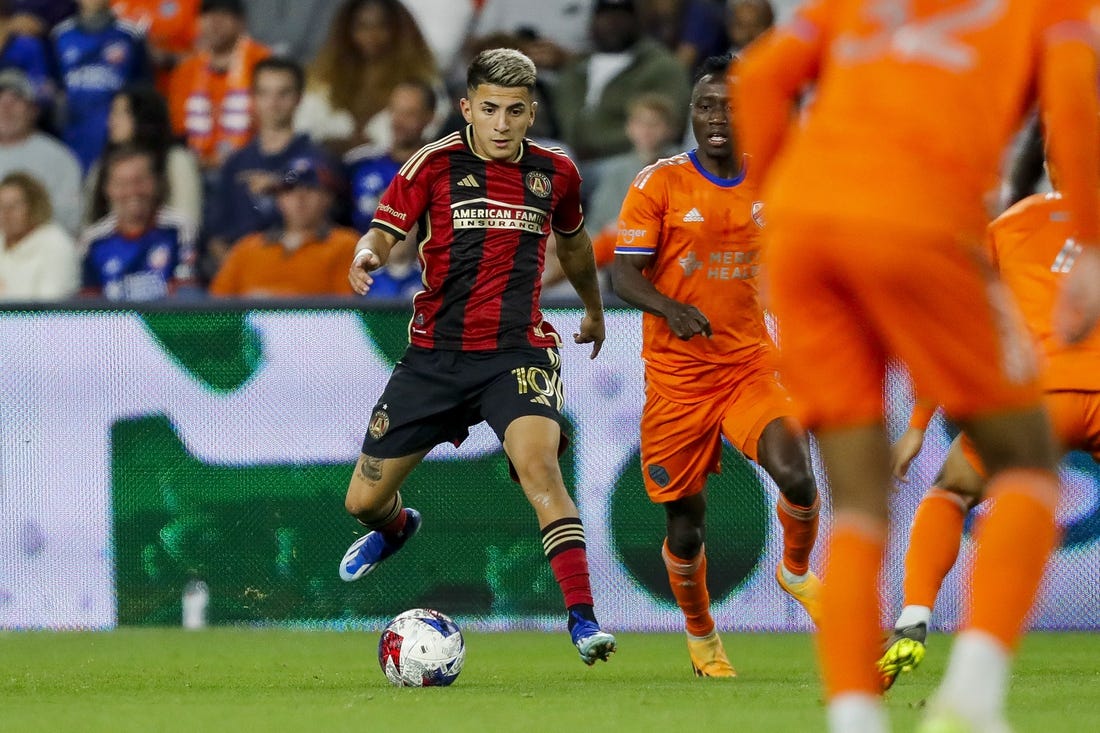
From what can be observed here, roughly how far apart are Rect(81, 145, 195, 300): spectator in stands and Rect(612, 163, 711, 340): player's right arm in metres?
4.43

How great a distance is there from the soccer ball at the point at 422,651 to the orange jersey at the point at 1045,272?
2332mm

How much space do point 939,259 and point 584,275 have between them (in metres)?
4.28

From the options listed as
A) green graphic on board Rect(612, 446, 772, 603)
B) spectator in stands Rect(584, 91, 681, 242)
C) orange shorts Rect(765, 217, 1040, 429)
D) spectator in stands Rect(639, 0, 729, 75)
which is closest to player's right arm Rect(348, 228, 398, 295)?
green graphic on board Rect(612, 446, 772, 603)

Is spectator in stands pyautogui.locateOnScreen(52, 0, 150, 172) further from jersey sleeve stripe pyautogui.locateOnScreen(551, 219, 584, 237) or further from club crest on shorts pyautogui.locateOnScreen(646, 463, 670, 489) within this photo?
club crest on shorts pyautogui.locateOnScreen(646, 463, 670, 489)

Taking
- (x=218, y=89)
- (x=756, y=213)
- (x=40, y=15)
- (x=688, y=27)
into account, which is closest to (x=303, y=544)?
(x=756, y=213)

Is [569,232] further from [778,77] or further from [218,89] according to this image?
[218,89]

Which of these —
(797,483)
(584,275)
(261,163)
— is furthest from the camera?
(261,163)

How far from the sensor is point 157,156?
466 inches

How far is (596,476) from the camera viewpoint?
938cm

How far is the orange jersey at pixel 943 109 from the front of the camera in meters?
3.49

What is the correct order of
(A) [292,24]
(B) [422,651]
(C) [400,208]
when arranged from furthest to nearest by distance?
(A) [292,24] → (C) [400,208] → (B) [422,651]

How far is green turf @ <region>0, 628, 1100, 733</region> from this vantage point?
5.39 metres

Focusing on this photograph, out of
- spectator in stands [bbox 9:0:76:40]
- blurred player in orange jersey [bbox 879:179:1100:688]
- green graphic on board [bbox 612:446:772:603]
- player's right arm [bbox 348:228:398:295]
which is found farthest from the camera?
spectator in stands [bbox 9:0:76:40]

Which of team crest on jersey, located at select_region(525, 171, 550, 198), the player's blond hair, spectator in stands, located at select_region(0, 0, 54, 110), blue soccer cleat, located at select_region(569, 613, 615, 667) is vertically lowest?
blue soccer cleat, located at select_region(569, 613, 615, 667)
